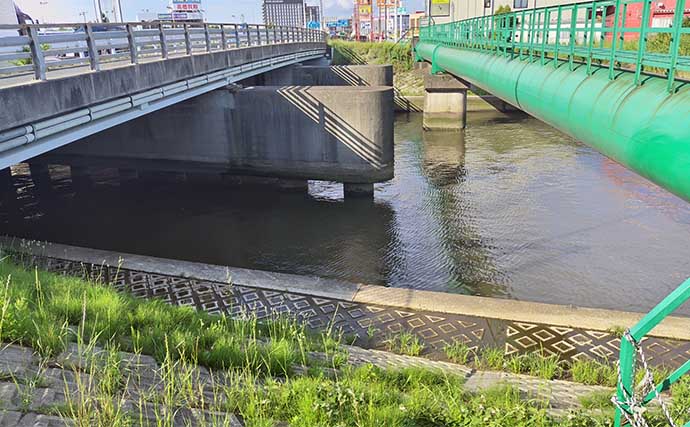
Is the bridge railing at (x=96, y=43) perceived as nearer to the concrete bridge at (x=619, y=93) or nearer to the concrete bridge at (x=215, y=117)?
the concrete bridge at (x=215, y=117)

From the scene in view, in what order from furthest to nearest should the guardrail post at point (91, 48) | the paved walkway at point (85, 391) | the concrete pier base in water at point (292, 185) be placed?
1. the concrete pier base in water at point (292, 185)
2. the guardrail post at point (91, 48)
3. the paved walkway at point (85, 391)

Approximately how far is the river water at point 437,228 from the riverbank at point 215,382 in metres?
4.81

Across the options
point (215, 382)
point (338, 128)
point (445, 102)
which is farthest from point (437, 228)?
point (445, 102)

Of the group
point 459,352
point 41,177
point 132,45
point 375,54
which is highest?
point 132,45

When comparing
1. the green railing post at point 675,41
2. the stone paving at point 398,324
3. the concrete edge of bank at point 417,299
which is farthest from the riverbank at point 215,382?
the green railing post at point 675,41

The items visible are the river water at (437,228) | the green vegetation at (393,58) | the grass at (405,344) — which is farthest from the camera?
the green vegetation at (393,58)

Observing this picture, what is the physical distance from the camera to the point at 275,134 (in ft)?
50.0

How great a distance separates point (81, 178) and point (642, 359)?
1844 centimetres

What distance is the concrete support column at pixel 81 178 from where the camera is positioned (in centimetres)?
1661

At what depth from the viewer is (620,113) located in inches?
232

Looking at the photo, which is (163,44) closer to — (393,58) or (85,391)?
(85,391)

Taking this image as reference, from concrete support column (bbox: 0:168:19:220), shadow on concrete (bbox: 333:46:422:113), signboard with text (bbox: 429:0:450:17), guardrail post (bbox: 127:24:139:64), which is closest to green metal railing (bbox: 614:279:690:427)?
guardrail post (bbox: 127:24:139:64)

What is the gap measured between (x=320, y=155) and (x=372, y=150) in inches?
60.4

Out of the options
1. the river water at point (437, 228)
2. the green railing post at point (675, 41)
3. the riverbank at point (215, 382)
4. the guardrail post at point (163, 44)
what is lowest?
the river water at point (437, 228)
